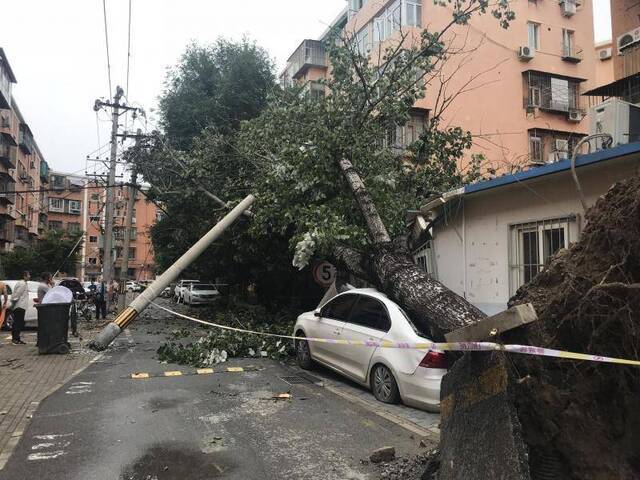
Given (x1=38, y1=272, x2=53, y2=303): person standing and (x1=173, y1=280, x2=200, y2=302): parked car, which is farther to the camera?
(x1=173, y1=280, x2=200, y2=302): parked car

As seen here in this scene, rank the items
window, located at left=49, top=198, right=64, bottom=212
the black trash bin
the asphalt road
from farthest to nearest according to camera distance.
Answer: window, located at left=49, top=198, right=64, bottom=212
the black trash bin
the asphalt road

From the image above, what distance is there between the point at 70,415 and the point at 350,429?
3.51 meters

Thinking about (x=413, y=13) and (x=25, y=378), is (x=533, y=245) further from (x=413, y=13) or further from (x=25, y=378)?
(x=413, y=13)

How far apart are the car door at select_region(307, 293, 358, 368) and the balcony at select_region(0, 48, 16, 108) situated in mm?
46447

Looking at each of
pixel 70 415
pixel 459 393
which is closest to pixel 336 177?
pixel 70 415

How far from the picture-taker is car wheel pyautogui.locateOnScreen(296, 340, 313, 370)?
961 cm

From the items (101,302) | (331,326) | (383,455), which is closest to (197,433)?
(383,455)

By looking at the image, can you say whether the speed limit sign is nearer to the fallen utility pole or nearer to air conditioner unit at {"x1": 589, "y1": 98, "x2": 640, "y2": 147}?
the fallen utility pole

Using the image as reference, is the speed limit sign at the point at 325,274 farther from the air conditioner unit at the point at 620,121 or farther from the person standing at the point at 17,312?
the person standing at the point at 17,312

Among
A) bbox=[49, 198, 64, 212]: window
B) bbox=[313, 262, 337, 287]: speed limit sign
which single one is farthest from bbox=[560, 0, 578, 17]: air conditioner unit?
A: bbox=[49, 198, 64, 212]: window

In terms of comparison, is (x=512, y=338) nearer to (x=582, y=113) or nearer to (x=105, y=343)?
(x=105, y=343)

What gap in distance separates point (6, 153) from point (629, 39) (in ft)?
170

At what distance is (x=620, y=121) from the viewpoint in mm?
7715

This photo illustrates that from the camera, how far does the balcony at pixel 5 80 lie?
44719mm
